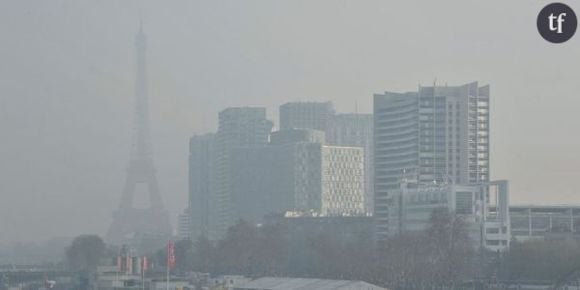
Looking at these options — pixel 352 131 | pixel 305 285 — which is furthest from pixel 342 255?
pixel 352 131

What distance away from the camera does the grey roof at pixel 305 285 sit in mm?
36969

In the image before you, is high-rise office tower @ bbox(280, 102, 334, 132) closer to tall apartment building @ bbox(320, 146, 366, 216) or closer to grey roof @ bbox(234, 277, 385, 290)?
tall apartment building @ bbox(320, 146, 366, 216)

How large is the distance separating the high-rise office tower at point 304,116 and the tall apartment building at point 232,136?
5.10 metres

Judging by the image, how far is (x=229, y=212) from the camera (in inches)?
3856

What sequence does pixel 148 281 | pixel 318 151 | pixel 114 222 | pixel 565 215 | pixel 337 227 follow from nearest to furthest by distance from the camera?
pixel 148 281
pixel 565 215
pixel 337 227
pixel 114 222
pixel 318 151

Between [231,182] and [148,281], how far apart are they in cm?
5577

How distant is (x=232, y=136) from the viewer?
4085 inches

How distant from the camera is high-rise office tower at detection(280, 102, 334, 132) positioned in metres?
112

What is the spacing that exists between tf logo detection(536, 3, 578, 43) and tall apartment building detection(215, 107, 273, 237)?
302 feet

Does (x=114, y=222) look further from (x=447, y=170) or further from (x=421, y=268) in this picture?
(x=421, y=268)

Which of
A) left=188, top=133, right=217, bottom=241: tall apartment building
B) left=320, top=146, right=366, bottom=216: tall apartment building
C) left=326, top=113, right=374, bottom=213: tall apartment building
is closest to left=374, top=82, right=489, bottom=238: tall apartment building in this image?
Answer: left=320, top=146, right=366, bottom=216: tall apartment building

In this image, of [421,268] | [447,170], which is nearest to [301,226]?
[447,170]

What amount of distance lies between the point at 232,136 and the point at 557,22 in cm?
9628

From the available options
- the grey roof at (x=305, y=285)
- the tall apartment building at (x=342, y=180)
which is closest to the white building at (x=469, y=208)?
the grey roof at (x=305, y=285)
